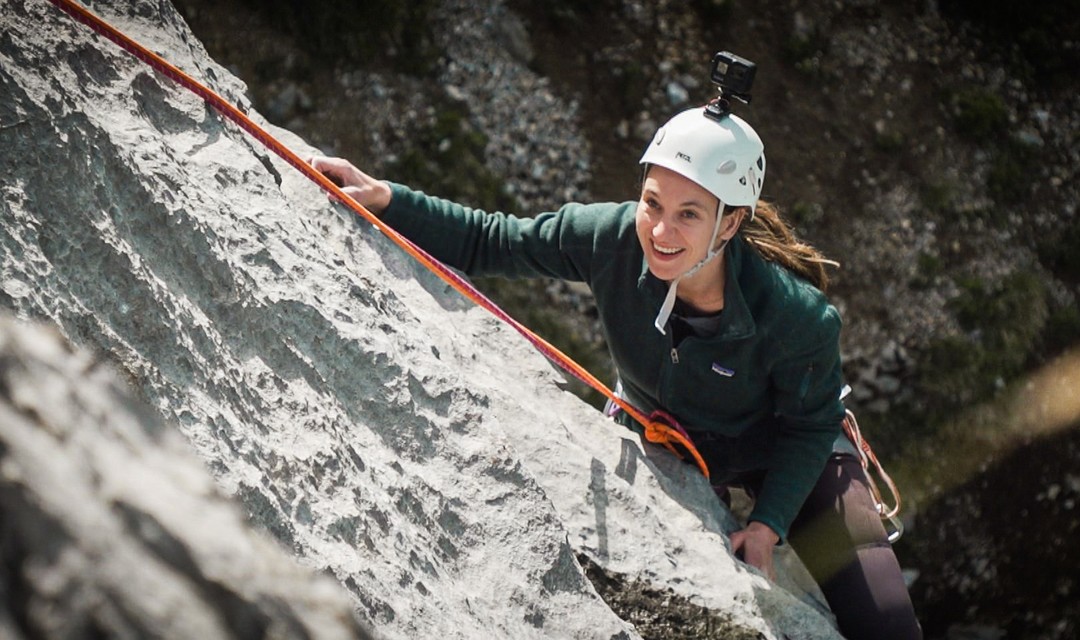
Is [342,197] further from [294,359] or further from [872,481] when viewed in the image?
[872,481]

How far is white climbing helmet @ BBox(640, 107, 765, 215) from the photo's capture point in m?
3.29

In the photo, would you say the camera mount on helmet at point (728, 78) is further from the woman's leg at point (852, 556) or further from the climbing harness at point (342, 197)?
the woman's leg at point (852, 556)

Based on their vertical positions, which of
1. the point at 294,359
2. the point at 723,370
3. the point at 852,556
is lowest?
the point at 852,556

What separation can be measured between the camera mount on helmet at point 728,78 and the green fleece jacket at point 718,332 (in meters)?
0.48

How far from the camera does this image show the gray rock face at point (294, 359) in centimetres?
213

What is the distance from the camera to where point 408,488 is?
8.30ft

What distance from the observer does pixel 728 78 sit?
339 centimetres

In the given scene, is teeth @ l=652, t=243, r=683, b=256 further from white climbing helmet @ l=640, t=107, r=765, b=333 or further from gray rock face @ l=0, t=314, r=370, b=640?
gray rock face @ l=0, t=314, r=370, b=640

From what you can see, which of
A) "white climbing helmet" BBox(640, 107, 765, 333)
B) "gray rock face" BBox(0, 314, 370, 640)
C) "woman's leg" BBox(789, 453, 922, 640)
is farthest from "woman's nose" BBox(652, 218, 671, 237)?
"gray rock face" BBox(0, 314, 370, 640)

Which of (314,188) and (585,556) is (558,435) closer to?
(585,556)

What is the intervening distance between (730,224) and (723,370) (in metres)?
0.57

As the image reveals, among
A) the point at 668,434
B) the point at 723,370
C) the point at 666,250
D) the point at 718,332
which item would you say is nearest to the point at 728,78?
the point at 666,250

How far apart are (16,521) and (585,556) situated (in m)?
2.48

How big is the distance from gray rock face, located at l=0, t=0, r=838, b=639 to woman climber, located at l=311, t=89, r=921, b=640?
17.1 inches
